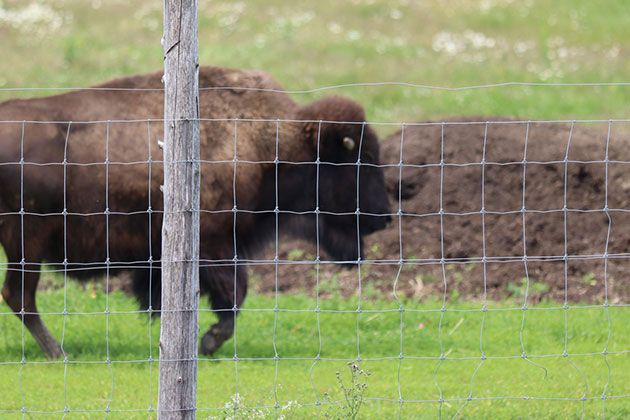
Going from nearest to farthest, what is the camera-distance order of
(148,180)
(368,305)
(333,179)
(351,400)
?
(351,400) → (148,180) → (333,179) → (368,305)

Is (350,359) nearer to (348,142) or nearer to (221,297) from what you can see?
(221,297)

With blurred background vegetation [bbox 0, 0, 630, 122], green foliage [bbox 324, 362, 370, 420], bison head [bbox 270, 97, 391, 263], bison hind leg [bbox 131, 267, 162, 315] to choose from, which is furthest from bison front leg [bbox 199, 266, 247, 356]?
blurred background vegetation [bbox 0, 0, 630, 122]

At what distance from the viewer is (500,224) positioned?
38.2ft

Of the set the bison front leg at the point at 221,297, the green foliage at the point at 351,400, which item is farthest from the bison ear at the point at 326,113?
the green foliage at the point at 351,400

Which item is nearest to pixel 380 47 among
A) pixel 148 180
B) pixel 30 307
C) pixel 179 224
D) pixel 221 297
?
pixel 221 297

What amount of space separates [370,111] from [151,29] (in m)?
6.72

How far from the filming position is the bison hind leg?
912 centimetres

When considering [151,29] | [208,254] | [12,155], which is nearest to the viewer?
[12,155]

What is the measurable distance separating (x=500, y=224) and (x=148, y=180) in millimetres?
4383

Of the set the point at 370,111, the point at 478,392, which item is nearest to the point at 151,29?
the point at 370,111

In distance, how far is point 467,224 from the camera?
38.6 ft

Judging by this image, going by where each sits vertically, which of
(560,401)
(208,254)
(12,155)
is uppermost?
(12,155)

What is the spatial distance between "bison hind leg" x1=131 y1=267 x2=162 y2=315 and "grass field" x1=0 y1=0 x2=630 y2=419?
0.27 m

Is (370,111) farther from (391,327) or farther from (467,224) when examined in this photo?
(391,327)
